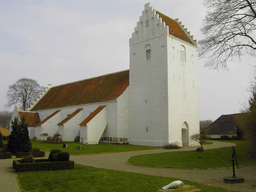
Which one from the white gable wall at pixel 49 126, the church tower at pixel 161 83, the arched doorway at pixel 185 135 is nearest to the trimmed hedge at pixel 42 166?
the church tower at pixel 161 83

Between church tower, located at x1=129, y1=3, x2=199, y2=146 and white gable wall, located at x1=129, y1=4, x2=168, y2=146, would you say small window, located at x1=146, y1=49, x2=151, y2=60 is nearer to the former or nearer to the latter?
church tower, located at x1=129, y1=3, x2=199, y2=146

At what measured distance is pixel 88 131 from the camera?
28.1 m

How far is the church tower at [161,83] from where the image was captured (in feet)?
86.8

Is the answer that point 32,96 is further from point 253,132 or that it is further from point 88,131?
point 253,132

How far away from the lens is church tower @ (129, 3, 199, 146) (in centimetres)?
2645

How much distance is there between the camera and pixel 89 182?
9.09 meters

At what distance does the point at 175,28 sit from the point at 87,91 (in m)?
15.7

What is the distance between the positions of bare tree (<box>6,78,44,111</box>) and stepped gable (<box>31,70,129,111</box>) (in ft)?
24.2

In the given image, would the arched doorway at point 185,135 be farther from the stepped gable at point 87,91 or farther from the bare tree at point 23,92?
the bare tree at point 23,92

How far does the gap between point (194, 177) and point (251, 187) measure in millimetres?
2517

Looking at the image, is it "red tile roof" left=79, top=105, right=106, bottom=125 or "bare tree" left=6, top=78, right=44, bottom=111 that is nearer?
"red tile roof" left=79, top=105, right=106, bottom=125

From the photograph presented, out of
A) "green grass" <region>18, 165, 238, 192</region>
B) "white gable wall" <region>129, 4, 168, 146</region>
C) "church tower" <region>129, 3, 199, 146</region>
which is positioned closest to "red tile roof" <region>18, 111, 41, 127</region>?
"church tower" <region>129, 3, 199, 146</region>

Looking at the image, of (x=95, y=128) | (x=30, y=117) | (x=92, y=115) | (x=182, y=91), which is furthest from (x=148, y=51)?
(x=30, y=117)

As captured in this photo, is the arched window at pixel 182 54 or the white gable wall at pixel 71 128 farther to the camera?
the white gable wall at pixel 71 128
